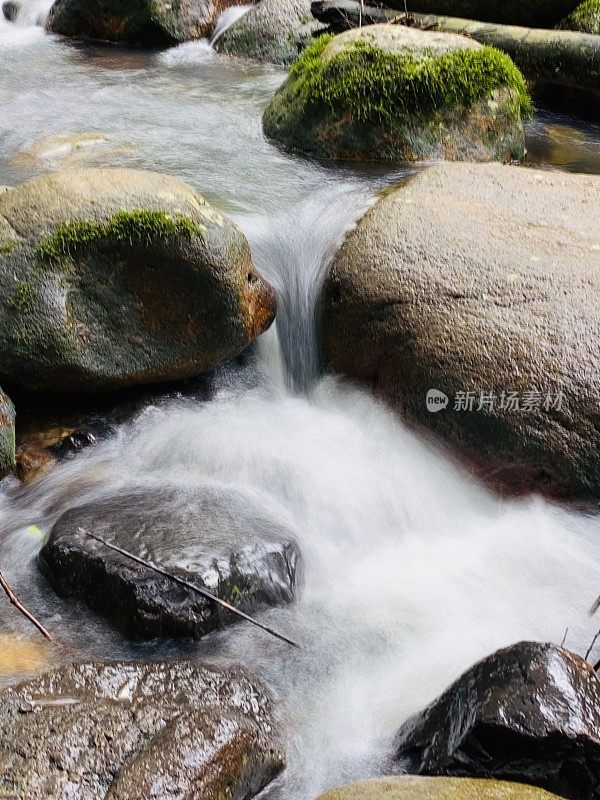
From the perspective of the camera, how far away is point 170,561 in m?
3.10

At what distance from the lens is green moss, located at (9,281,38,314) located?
3.90 m

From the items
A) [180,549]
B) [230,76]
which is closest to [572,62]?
[230,76]

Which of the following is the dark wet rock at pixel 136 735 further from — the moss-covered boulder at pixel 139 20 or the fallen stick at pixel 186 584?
the moss-covered boulder at pixel 139 20

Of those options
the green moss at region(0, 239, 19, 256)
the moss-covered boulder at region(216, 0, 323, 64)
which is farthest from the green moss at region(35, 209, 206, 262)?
the moss-covered boulder at region(216, 0, 323, 64)

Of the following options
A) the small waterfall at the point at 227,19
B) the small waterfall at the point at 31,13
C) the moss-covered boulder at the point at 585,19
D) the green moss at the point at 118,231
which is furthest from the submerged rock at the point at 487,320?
the small waterfall at the point at 31,13

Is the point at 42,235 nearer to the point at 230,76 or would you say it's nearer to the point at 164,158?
the point at 164,158

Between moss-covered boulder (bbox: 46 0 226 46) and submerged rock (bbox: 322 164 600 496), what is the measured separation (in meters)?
5.64

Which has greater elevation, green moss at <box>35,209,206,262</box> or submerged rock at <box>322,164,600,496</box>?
green moss at <box>35,209,206,262</box>

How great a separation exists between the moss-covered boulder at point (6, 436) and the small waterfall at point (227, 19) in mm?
6648

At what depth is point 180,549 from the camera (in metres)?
3.17

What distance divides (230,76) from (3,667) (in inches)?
269

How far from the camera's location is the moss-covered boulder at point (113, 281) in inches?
155

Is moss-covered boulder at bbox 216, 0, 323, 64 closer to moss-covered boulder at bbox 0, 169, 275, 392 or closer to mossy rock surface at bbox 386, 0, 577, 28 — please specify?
mossy rock surface at bbox 386, 0, 577, 28

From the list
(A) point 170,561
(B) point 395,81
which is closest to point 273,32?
(B) point 395,81
